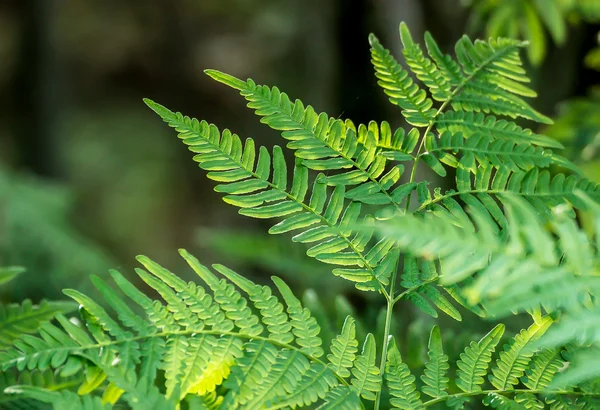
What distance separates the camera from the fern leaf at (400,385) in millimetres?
584

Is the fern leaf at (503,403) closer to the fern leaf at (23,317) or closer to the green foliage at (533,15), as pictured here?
the fern leaf at (23,317)

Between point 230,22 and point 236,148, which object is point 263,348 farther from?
point 230,22

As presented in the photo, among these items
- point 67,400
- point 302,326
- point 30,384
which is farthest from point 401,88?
point 30,384

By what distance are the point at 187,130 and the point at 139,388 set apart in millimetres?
245

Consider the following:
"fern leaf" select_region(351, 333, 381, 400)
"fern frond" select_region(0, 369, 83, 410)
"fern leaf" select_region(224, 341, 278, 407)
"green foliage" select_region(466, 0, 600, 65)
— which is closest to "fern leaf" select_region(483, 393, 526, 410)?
"fern leaf" select_region(351, 333, 381, 400)

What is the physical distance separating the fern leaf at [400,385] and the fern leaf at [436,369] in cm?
2

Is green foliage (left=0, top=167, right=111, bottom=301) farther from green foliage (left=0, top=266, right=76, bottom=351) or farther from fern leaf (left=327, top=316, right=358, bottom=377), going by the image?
fern leaf (left=327, top=316, right=358, bottom=377)

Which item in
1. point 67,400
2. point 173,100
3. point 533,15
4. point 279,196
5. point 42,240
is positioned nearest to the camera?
point 67,400

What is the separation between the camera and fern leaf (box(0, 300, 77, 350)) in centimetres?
73

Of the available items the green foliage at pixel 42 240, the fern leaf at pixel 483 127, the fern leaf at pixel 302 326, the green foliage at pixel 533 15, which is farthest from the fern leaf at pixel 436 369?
the green foliage at pixel 42 240

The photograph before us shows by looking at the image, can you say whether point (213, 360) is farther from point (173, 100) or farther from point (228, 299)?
point (173, 100)

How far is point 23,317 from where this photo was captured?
2.43 ft

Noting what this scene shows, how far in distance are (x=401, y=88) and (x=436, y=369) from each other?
29 centimetres

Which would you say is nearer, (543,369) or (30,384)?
(543,369)
